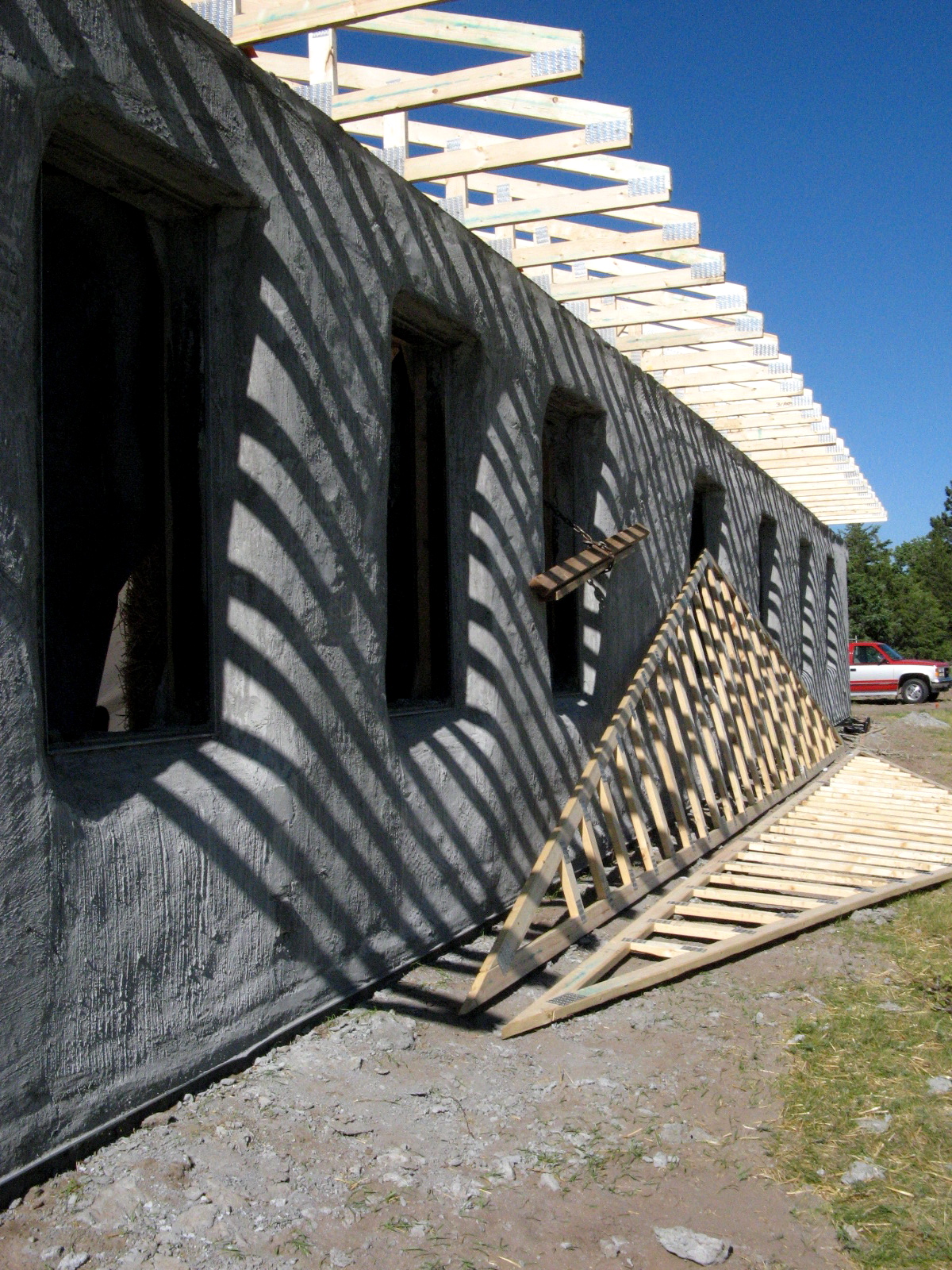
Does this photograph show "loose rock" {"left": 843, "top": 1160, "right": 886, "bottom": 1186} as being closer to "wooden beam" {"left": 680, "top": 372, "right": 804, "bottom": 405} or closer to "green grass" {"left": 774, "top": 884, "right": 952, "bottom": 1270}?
"green grass" {"left": 774, "top": 884, "right": 952, "bottom": 1270}

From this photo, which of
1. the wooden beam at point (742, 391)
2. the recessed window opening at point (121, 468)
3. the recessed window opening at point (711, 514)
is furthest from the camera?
the recessed window opening at point (711, 514)

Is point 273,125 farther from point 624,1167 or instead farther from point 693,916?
point 693,916

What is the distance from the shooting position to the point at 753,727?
884 centimetres

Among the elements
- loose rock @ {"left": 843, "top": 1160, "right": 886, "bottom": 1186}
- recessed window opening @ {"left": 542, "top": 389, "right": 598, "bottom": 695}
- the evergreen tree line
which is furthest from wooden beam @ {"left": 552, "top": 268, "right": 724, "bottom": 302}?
the evergreen tree line

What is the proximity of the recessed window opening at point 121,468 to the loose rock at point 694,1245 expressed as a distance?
2097 mm

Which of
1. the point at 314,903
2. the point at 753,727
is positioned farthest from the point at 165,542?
the point at 753,727

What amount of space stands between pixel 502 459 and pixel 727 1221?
379 cm

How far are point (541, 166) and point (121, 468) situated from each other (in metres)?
2.61

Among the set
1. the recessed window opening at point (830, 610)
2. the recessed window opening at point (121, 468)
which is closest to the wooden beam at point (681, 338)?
the recessed window opening at point (121, 468)

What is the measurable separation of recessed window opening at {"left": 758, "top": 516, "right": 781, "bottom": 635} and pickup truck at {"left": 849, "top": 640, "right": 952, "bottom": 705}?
44.1ft

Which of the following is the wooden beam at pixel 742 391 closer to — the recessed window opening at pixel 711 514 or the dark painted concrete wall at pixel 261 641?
the recessed window opening at pixel 711 514

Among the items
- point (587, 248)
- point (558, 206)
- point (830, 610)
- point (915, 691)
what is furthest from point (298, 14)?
point (915, 691)

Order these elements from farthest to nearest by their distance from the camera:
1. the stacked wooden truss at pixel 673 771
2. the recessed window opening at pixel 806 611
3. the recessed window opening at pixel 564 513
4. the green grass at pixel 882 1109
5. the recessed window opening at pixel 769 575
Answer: the recessed window opening at pixel 806 611 < the recessed window opening at pixel 769 575 < the recessed window opening at pixel 564 513 < the stacked wooden truss at pixel 673 771 < the green grass at pixel 882 1109

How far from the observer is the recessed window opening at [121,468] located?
338 centimetres
